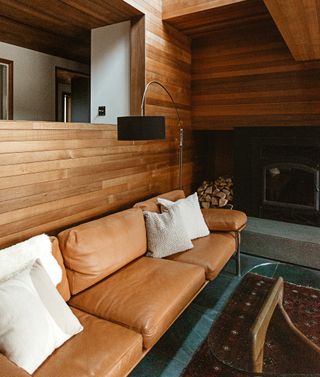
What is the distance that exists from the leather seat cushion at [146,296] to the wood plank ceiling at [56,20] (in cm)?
236

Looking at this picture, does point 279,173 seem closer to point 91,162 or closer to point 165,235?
point 165,235

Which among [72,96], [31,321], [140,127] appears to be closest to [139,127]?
[140,127]

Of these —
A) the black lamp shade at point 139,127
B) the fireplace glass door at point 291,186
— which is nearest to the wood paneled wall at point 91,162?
the black lamp shade at point 139,127

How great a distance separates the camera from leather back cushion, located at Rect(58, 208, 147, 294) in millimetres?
2080

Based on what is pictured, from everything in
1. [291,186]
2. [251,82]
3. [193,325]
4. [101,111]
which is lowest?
[193,325]

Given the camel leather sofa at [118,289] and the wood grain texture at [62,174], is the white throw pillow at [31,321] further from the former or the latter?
the wood grain texture at [62,174]

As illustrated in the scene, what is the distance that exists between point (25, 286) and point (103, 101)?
8.00 feet

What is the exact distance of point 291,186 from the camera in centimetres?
382

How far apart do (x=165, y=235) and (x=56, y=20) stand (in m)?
2.54

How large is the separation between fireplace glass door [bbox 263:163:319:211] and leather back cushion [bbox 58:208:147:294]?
1933mm

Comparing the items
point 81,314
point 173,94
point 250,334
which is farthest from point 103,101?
point 250,334

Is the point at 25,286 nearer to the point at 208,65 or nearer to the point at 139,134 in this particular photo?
the point at 139,134

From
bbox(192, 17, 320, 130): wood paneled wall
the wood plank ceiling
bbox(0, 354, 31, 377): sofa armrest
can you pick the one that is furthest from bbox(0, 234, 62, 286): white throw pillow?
bbox(192, 17, 320, 130): wood paneled wall

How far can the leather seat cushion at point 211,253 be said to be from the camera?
2.51 metres
